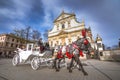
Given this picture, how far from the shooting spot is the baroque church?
25181 millimetres

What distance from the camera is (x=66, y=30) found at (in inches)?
1083

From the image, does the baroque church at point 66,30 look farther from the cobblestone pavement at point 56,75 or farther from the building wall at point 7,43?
the building wall at point 7,43

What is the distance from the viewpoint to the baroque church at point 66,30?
25181mm

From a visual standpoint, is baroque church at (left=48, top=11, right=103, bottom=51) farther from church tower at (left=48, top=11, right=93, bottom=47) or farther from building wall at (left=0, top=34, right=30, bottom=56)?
building wall at (left=0, top=34, right=30, bottom=56)

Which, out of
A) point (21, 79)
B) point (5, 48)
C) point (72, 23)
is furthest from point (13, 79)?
point (5, 48)

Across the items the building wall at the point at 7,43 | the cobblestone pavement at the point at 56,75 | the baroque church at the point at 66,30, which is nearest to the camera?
the cobblestone pavement at the point at 56,75

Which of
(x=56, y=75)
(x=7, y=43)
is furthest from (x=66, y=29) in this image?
(x=7, y=43)

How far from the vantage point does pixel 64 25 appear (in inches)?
1130

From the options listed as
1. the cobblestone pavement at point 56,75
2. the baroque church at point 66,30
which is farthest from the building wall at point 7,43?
the cobblestone pavement at point 56,75

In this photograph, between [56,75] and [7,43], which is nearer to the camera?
[56,75]

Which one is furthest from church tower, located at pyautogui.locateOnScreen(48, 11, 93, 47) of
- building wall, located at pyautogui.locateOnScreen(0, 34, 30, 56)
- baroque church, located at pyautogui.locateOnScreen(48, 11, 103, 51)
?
building wall, located at pyautogui.locateOnScreen(0, 34, 30, 56)

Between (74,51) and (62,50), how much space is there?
1.06 m

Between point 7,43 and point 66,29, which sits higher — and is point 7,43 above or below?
below

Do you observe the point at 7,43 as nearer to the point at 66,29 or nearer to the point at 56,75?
the point at 66,29
